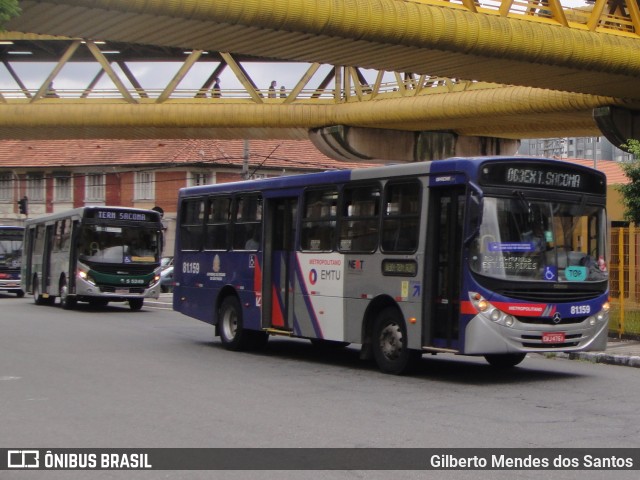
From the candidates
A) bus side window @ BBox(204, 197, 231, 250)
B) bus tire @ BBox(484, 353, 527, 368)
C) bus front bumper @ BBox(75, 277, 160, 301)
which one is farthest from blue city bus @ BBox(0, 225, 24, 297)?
bus tire @ BBox(484, 353, 527, 368)

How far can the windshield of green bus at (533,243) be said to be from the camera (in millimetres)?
12539

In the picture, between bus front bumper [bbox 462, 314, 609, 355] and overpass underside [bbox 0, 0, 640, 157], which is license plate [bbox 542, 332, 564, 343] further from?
Result: overpass underside [bbox 0, 0, 640, 157]

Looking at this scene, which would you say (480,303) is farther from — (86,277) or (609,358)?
(86,277)

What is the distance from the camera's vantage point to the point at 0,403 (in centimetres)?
1120

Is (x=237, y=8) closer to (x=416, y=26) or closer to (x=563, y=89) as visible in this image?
(x=416, y=26)

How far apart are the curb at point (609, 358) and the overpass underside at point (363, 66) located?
6317 millimetres

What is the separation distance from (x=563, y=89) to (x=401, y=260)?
11915mm

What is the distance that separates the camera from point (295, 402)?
1124 centimetres

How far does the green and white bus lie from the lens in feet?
96.3

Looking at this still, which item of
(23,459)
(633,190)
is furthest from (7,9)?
(633,190)

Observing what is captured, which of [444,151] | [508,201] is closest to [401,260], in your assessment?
[508,201]

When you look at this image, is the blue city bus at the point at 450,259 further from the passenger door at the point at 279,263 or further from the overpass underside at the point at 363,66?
the overpass underside at the point at 363,66

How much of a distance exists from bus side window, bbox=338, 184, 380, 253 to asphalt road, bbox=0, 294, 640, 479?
1.80 metres

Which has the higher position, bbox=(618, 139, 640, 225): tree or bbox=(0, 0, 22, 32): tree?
bbox=(0, 0, 22, 32): tree
